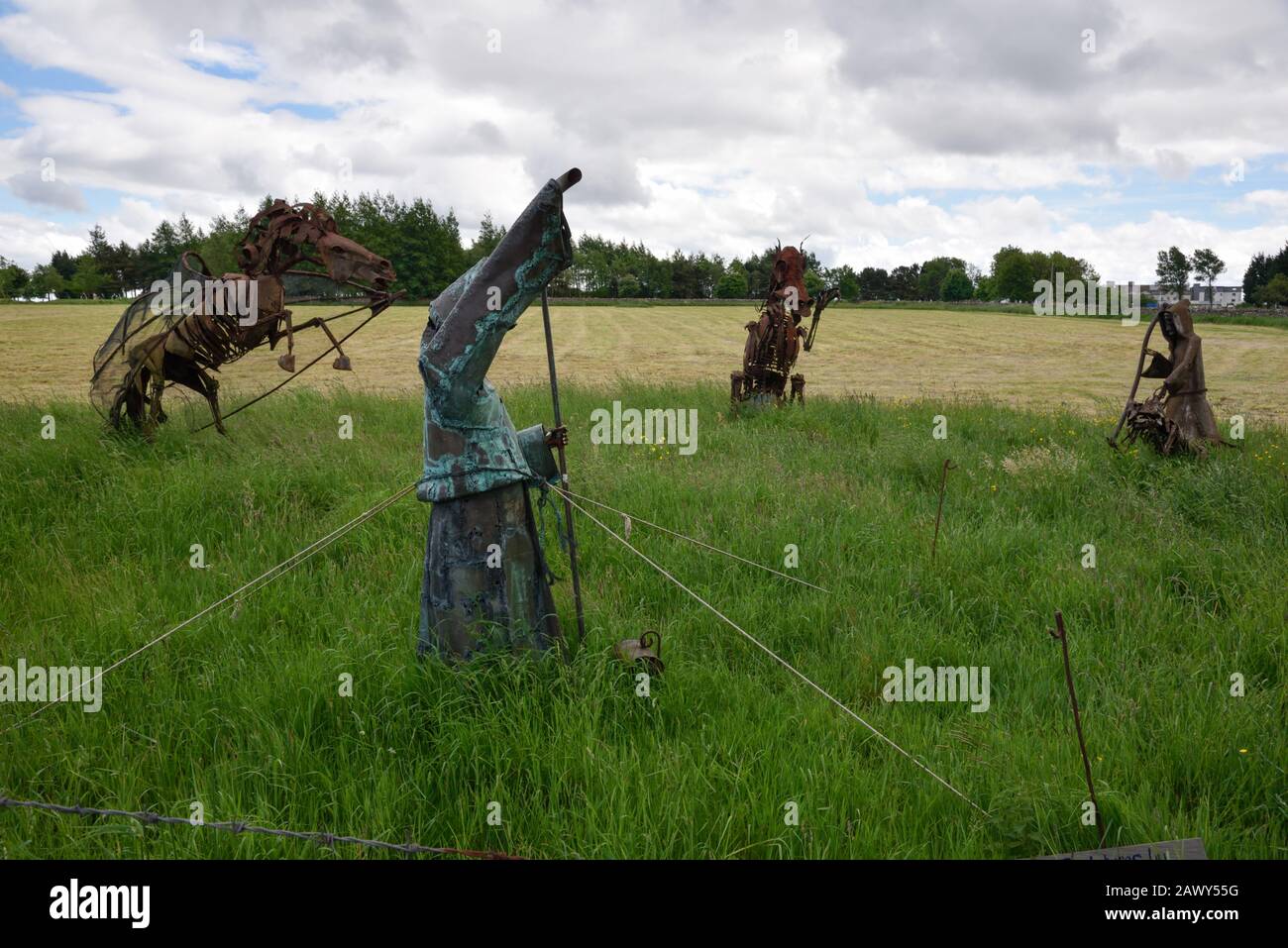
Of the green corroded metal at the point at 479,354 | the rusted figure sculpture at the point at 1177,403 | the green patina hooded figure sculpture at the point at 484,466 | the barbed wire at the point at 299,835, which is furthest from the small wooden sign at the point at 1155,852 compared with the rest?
the rusted figure sculpture at the point at 1177,403

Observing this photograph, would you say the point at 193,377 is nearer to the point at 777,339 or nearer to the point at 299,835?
the point at 299,835

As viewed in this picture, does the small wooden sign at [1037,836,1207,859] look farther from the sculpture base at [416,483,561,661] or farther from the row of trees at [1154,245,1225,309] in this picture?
the row of trees at [1154,245,1225,309]

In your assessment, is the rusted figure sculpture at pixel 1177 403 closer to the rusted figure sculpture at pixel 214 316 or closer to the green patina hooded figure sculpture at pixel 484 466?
the green patina hooded figure sculpture at pixel 484 466

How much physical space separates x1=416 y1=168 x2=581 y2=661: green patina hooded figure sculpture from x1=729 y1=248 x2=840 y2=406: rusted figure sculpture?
26.2 ft

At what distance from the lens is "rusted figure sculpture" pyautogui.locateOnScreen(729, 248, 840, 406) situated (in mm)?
11242

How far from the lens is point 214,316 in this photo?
25.2 feet

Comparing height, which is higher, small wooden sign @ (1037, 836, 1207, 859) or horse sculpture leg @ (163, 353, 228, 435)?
horse sculpture leg @ (163, 353, 228, 435)

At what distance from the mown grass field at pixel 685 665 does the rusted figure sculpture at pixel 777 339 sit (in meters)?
3.92

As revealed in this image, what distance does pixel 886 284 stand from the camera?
90.7 meters

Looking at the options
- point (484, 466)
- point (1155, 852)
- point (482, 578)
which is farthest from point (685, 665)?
point (1155, 852)

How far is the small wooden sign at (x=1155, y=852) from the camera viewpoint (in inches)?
95.6

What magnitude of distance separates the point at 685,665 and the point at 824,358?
2588 centimetres

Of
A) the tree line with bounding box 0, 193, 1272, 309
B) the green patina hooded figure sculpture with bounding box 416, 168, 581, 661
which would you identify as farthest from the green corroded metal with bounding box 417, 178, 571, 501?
the tree line with bounding box 0, 193, 1272, 309

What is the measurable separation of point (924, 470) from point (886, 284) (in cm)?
8984
